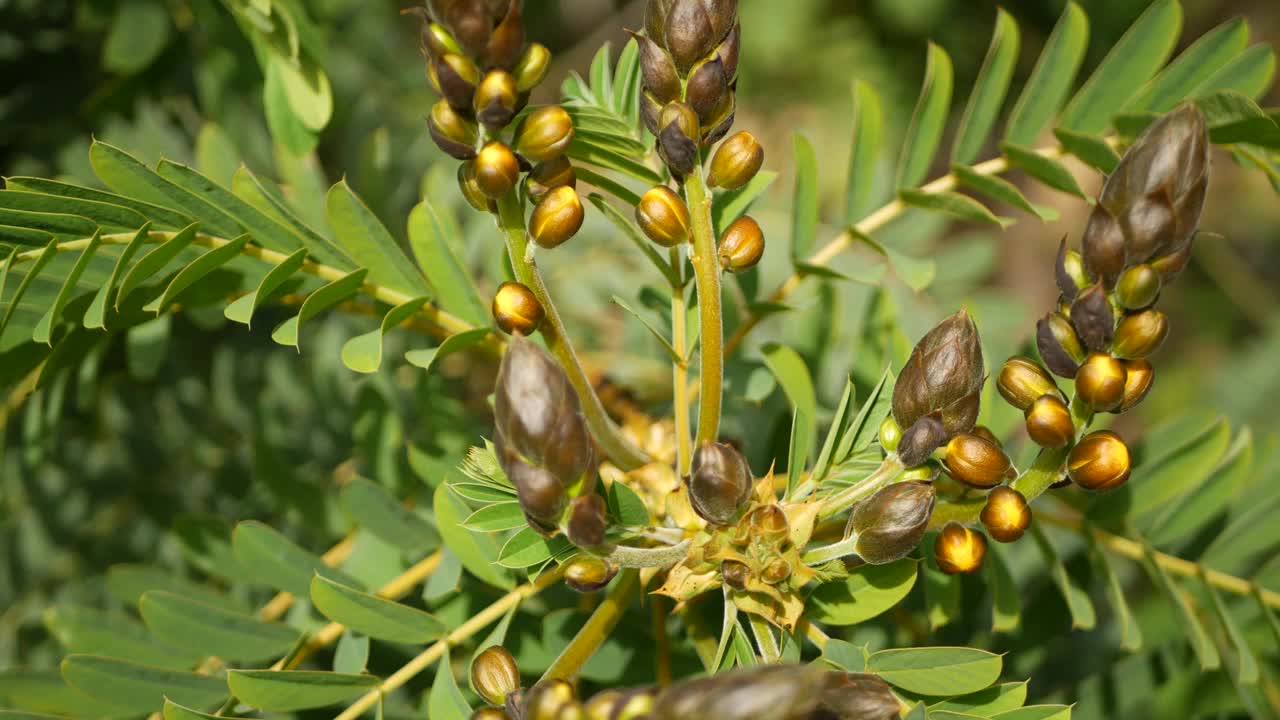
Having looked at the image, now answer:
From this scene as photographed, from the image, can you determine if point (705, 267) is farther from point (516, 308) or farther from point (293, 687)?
point (293, 687)

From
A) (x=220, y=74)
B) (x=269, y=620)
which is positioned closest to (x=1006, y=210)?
(x=220, y=74)

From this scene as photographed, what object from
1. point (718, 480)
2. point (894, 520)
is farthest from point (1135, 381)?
point (718, 480)

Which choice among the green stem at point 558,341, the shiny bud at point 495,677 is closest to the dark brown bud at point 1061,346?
Result: the green stem at point 558,341

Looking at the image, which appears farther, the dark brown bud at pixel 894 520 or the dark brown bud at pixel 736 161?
the dark brown bud at pixel 736 161

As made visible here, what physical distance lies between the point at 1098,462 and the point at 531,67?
0.66m

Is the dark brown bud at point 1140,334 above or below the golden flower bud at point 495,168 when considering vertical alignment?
below

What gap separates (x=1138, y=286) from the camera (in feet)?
2.93

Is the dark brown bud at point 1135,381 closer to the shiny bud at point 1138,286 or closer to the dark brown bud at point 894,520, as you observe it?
the shiny bud at point 1138,286

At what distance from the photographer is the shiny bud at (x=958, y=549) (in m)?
1.00

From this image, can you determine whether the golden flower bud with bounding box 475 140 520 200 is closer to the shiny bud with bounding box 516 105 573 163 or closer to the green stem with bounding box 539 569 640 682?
the shiny bud with bounding box 516 105 573 163

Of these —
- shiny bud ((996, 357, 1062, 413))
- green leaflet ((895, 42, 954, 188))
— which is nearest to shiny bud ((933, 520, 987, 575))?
shiny bud ((996, 357, 1062, 413))

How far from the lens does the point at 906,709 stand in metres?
1.07

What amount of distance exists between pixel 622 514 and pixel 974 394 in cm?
37

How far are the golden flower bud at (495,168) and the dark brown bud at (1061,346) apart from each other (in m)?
0.53
